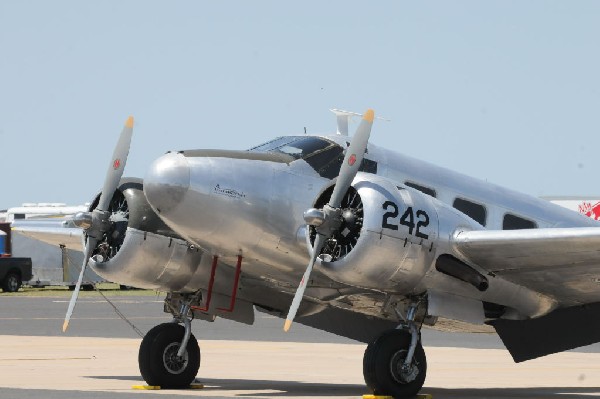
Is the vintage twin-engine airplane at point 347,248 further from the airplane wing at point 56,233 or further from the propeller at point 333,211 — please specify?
the airplane wing at point 56,233

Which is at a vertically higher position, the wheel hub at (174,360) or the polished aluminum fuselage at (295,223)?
the polished aluminum fuselage at (295,223)

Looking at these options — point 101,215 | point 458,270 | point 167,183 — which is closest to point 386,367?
point 458,270

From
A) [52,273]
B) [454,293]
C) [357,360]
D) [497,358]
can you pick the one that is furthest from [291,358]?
[52,273]

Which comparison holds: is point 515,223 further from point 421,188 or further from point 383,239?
point 383,239

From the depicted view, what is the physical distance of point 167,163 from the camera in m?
16.0

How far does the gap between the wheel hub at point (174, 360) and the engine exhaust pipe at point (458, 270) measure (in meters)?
4.30

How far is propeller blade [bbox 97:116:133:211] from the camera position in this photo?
17906 millimetres

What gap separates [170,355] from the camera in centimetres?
1812

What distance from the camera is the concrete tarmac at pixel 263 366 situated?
17781 millimetres

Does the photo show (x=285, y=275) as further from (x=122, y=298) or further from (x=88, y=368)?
(x=122, y=298)

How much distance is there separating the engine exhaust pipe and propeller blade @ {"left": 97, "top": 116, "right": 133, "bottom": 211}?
15.9 feet

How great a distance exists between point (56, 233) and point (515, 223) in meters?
7.15

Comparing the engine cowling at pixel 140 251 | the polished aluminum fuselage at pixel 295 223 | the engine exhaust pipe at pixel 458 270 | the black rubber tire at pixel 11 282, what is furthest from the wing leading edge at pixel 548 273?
the black rubber tire at pixel 11 282

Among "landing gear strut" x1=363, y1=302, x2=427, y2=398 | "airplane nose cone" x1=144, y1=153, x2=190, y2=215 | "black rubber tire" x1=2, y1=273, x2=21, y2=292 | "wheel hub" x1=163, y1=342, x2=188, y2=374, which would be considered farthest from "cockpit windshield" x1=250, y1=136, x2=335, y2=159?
"black rubber tire" x1=2, y1=273, x2=21, y2=292
